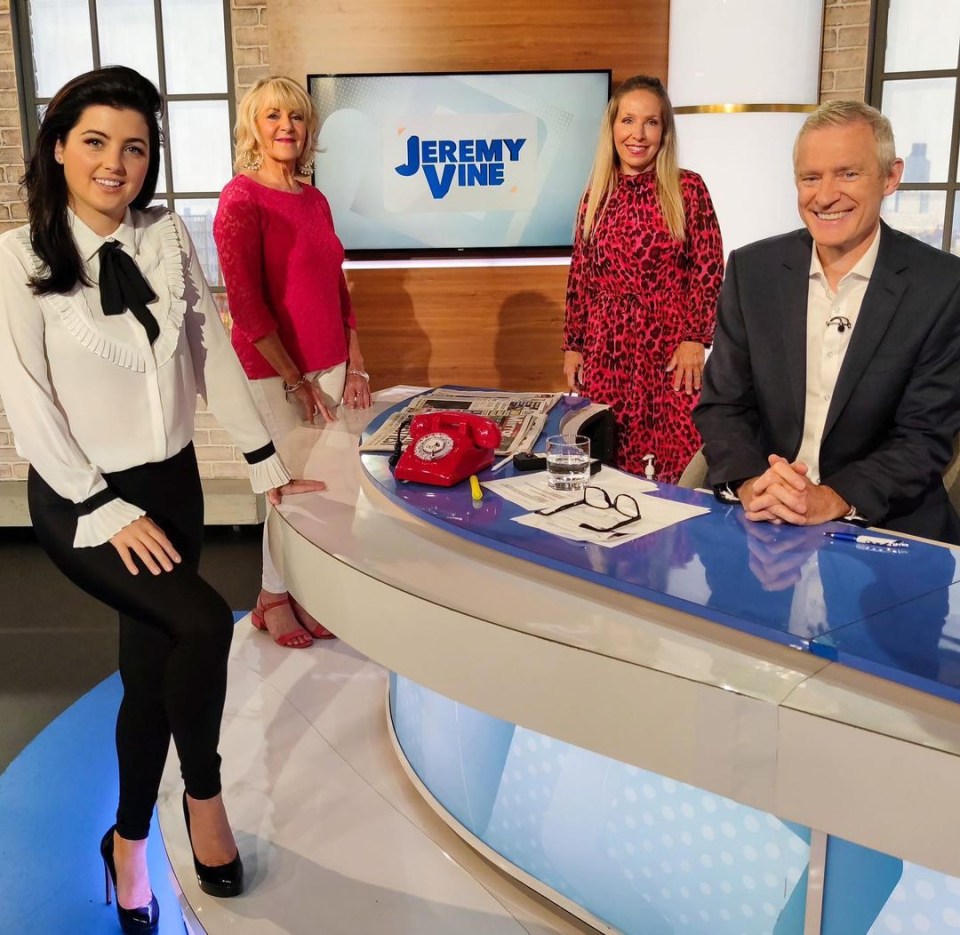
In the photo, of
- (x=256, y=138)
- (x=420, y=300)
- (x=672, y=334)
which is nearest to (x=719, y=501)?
(x=672, y=334)

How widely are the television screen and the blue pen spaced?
319 cm

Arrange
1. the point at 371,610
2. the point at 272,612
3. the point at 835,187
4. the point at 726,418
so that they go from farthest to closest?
the point at 272,612 → the point at 726,418 → the point at 835,187 → the point at 371,610

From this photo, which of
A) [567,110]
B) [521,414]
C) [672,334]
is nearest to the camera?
[521,414]

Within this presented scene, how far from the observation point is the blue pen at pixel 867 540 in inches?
67.5

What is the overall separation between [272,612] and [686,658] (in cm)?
215

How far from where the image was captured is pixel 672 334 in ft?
10.3

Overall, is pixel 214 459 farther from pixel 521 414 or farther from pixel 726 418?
pixel 726 418

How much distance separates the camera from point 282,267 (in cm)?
295

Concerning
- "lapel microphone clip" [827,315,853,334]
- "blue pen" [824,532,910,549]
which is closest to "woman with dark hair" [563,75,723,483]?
"lapel microphone clip" [827,315,853,334]

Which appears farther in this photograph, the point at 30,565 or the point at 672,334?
the point at 30,565

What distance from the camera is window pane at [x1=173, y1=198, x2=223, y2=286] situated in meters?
5.02

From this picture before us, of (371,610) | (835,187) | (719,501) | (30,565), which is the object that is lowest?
(30,565)

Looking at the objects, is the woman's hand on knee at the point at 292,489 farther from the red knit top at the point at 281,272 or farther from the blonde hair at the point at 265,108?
the blonde hair at the point at 265,108

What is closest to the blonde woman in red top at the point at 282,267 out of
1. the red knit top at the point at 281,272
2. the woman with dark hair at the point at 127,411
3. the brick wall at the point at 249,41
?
the red knit top at the point at 281,272
